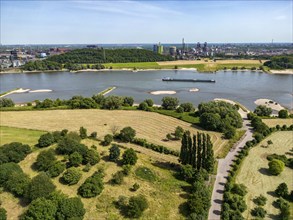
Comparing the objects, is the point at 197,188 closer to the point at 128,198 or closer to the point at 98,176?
the point at 128,198

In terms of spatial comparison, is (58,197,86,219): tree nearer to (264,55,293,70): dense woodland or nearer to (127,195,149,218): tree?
(127,195,149,218): tree

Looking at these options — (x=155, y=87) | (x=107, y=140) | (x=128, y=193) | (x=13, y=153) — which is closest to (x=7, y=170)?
(x=13, y=153)

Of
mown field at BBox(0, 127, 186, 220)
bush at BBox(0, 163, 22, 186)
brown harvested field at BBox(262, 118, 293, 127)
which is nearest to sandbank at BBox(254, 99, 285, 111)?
brown harvested field at BBox(262, 118, 293, 127)

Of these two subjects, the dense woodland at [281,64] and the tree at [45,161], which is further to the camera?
the dense woodland at [281,64]

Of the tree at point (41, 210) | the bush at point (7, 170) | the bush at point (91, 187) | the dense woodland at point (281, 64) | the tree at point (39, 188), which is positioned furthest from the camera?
the dense woodland at point (281, 64)

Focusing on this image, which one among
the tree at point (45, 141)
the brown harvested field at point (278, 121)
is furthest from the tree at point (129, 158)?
the brown harvested field at point (278, 121)

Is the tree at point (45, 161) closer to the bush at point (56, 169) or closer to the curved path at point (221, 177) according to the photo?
the bush at point (56, 169)

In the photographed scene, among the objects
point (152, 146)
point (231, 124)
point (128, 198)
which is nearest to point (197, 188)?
point (128, 198)
